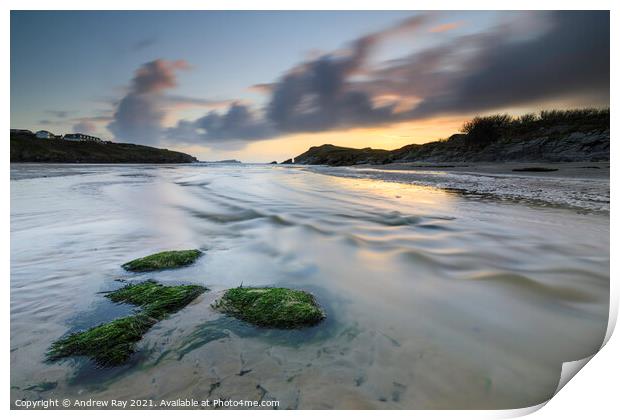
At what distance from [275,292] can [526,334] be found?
2482mm

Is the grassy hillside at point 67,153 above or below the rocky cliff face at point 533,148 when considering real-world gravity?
above

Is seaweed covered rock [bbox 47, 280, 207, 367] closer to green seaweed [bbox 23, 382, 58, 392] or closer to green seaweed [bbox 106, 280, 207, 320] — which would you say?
green seaweed [bbox 106, 280, 207, 320]

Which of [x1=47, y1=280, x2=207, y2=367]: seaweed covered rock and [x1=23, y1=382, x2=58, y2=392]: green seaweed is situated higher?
[x1=47, y1=280, x2=207, y2=367]: seaweed covered rock

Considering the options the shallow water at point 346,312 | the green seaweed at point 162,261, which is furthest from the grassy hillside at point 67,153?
the shallow water at point 346,312

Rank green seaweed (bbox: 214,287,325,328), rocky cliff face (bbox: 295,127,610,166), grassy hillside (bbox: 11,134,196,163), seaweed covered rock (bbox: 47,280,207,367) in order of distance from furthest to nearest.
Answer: grassy hillside (bbox: 11,134,196,163) < rocky cliff face (bbox: 295,127,610,166) < green seaweed (bbox: 214,287,325,328) < seaweed covered rock (bbox: 47,280,207,367)

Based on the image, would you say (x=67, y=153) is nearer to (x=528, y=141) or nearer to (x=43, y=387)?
(x=43, y=387)

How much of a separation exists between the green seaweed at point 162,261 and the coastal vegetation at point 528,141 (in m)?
23.9

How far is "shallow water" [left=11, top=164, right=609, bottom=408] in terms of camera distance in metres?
2.02

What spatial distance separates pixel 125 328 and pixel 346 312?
210 cm

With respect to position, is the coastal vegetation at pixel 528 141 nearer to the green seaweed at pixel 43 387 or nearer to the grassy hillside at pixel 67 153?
the green seaweed at pixel 43 387

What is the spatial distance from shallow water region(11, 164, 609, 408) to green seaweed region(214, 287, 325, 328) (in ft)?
0.41

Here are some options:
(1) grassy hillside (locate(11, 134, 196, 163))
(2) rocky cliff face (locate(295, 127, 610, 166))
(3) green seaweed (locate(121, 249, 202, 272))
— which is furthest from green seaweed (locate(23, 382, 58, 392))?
(1) grassy hillside (locate(11, 134, 196, 163))

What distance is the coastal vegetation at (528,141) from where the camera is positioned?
23.5 m

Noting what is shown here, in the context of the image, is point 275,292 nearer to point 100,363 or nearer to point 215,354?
point 215,354
